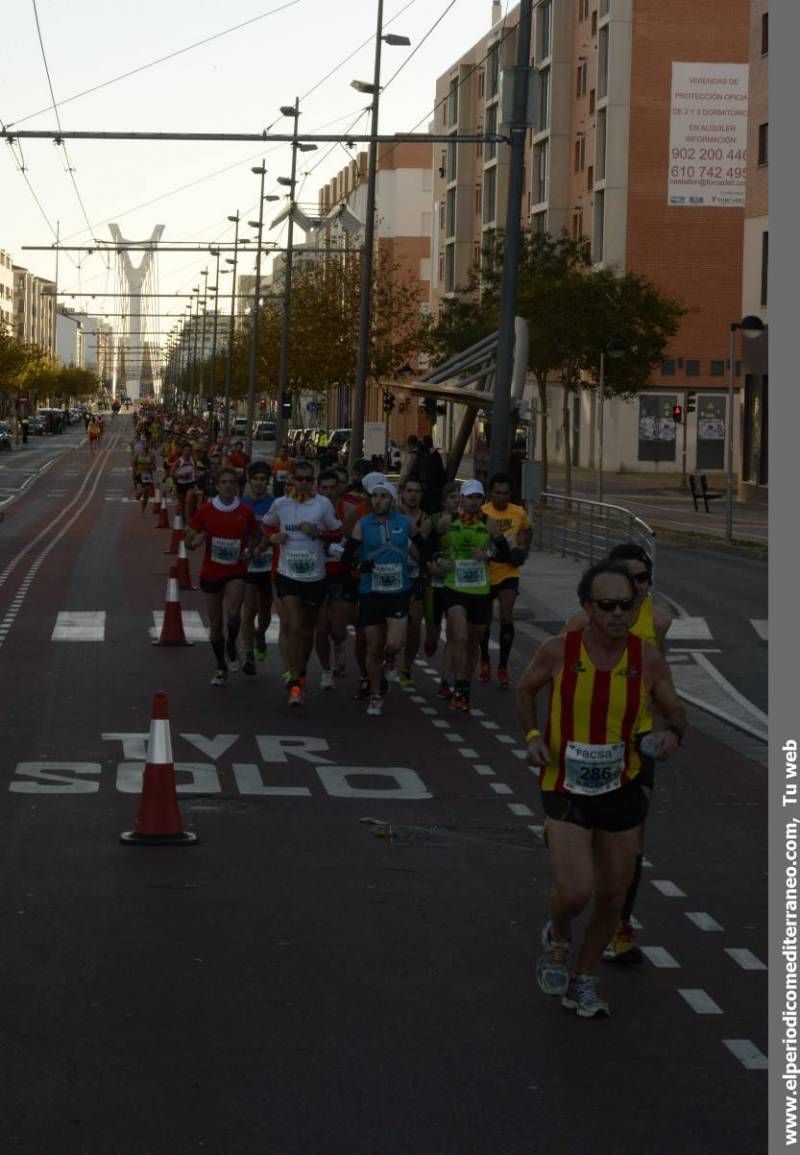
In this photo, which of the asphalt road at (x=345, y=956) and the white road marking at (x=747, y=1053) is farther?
the white road marking at (x=747, y=1053)

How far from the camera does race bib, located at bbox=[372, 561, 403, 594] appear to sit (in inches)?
652

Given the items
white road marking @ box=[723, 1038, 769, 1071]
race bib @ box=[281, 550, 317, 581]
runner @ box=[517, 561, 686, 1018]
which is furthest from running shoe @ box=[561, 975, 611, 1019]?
race bib @ box=[281, 550, 317, 581]

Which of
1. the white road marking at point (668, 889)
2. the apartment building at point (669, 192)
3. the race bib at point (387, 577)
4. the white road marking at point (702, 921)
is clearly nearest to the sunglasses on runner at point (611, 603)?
the white road marking at point (702, 921)

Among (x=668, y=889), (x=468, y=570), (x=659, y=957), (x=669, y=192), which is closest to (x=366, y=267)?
(x=468, y=570)

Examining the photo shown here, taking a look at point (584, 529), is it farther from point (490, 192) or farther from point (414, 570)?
point (490, 192)

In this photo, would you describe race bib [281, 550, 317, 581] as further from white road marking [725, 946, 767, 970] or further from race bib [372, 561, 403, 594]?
A: white road marking [725, 946, 767, 970]

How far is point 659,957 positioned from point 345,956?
127 centimetres

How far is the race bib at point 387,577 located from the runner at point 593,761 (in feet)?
29.2

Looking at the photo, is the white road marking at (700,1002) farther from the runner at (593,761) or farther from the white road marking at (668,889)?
the white road marking at (668,889)

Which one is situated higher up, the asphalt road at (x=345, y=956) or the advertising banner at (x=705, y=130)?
the advertising banner at (x=705, y=130)

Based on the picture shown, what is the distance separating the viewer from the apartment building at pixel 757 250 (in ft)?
185

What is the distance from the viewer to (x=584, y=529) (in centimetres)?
3338

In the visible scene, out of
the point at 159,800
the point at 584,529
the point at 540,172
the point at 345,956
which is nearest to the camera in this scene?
the point at 345,956

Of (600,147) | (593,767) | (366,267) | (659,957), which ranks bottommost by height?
(659,957)
